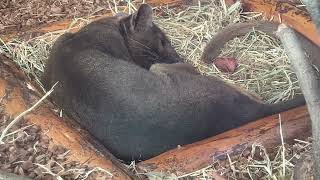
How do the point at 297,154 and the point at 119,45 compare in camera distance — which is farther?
the point at 119,45

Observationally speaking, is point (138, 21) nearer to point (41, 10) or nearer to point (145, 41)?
point (145, 41)

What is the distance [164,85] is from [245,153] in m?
0.78

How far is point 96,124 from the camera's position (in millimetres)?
4168

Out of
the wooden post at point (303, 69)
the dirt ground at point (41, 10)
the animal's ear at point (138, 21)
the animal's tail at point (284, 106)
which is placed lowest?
the animal's tail at point (284, 106)

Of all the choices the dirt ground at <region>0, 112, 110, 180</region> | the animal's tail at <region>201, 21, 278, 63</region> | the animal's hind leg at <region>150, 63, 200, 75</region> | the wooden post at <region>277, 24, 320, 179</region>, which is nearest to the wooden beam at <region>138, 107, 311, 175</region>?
the dirt ground at <region>0, 112, 110, 180</region>

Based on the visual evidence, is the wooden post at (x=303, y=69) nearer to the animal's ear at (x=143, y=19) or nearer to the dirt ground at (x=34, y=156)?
the dirt ground at (x=34, y=156)

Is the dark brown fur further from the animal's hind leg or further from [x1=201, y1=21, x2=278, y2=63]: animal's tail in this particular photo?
[x1=201, y1=21, x2=278, y2=63]: animal's tail

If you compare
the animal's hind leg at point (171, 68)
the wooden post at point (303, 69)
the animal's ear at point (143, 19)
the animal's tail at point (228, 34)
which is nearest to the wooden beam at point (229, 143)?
the animal's hind leg at point (171, 68)

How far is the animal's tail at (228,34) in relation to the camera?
5634mm

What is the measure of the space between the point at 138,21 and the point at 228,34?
31.2 inches

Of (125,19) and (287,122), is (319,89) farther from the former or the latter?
(125,19)

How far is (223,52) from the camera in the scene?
5.86 meters

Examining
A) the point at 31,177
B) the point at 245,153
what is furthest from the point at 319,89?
the point at 31,177

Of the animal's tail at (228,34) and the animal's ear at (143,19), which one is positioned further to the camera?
the animal's tail at (228,34)
